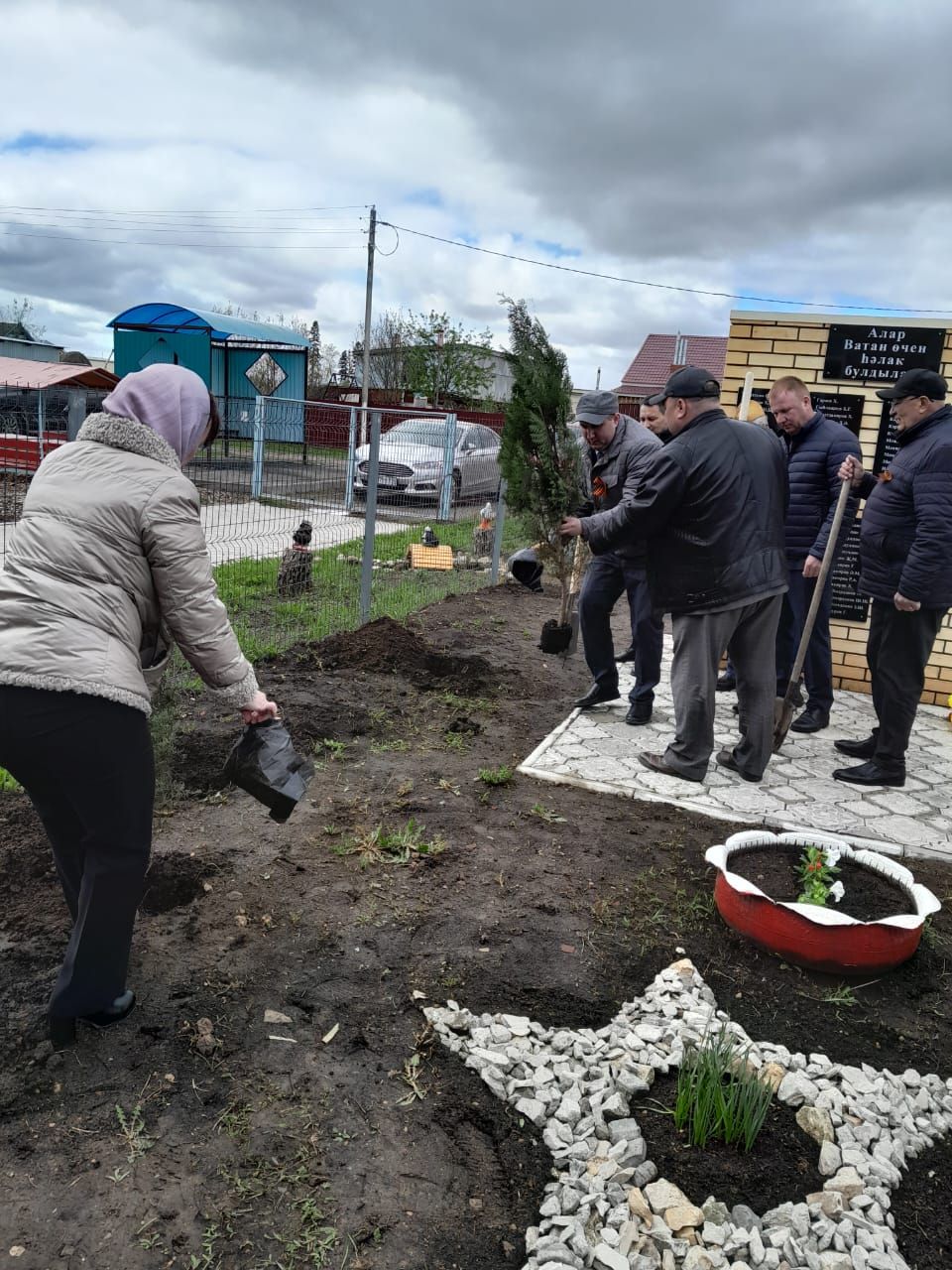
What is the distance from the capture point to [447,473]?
1135 cm

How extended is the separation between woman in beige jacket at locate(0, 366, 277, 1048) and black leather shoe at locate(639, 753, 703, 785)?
290 centimetres

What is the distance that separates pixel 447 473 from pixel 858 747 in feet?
23.1

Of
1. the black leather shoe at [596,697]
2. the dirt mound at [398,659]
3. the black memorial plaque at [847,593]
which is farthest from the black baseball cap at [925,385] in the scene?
the dirt mound at [398,659]

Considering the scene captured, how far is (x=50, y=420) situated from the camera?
1400cm

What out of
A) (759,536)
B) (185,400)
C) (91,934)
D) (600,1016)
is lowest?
(600,1016)

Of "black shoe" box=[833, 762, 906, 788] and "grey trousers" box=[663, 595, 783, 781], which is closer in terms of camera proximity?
"grey trousers" box=[663, 595, 783, 781]

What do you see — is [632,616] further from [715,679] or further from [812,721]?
[812,721]

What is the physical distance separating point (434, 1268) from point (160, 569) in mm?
1753

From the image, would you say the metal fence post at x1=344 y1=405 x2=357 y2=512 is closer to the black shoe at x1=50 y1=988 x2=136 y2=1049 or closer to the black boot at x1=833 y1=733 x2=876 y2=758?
the black boot at x1=833 y1=733 x2=876 y2=758

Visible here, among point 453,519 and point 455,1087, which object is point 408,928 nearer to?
point 455,1087

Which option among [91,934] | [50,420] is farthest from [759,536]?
[50,420]

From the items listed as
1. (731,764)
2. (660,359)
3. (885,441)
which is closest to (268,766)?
(731,764)

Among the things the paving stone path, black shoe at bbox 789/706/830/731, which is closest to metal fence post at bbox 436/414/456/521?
the paving stone path

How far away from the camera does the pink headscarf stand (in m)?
2.40
